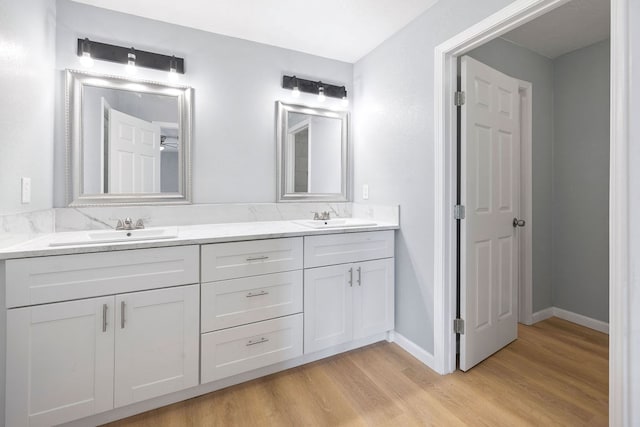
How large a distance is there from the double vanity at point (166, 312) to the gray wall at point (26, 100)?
12.1 inches

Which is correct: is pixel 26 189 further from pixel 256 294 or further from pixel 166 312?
pixel 256 294

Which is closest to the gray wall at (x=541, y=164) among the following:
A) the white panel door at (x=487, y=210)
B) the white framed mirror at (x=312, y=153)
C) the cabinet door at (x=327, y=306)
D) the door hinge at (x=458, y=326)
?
the white panel door at (x=487, y=210)

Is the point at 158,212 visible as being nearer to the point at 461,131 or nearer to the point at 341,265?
the point at 341,265

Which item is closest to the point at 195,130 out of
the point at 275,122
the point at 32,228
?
the point at 275,122

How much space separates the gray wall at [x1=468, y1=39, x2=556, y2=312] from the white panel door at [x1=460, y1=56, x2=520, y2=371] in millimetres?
550

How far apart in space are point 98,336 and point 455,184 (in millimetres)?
2064

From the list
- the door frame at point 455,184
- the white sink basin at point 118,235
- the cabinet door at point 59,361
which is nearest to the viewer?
the door frame at point 455,184

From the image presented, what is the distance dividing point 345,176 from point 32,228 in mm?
2115

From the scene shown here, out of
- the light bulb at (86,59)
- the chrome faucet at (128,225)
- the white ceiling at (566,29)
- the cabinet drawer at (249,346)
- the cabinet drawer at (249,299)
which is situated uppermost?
the white ceiling at (566,29)

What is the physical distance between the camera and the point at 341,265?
6.61 ft

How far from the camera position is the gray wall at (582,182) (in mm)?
2424

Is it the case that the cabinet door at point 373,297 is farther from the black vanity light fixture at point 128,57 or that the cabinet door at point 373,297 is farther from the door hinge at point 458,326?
the black vanity light fixture at point 128,57

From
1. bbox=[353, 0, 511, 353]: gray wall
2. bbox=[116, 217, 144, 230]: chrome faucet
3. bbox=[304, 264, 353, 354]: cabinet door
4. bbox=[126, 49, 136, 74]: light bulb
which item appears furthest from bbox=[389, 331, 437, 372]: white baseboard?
bbox=[126, 49, 136, 74]: light bulb

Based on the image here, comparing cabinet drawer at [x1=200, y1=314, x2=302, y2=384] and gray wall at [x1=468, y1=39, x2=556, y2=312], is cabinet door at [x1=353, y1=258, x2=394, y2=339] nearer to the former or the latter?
cabinet drawer at [x1=200, y1=314, x2=302, y2=384]
